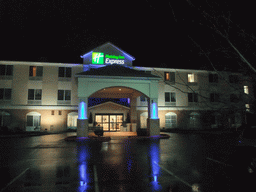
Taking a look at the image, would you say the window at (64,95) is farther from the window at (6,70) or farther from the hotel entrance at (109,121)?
the window at (6,70)

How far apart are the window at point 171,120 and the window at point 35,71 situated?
19.4 m

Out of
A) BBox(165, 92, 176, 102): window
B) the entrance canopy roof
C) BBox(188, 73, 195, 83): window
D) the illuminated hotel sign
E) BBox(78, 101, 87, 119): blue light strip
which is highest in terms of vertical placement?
the illuminated hotel sign

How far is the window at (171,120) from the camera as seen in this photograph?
29531 mm

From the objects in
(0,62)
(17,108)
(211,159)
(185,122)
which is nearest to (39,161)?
(211,159)

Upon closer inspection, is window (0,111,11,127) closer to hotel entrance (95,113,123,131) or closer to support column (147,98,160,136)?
hotel entrance (95,113,123,131)

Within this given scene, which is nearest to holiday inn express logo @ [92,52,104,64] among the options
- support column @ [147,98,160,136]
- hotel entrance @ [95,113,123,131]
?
hotel entrance @ [95,113,123,131]

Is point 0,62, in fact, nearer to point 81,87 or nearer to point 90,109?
point 90,109

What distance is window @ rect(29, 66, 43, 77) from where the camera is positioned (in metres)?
27.0

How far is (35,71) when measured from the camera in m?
27.1

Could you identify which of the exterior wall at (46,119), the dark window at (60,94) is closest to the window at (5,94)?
the exterior wall at (46,119)

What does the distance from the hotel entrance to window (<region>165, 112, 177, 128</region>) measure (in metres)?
7.05

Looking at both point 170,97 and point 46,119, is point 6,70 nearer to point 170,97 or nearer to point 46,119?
point 46,119

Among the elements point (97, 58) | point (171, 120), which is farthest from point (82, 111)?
point (171, 120)

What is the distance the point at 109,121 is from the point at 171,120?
375 inches
